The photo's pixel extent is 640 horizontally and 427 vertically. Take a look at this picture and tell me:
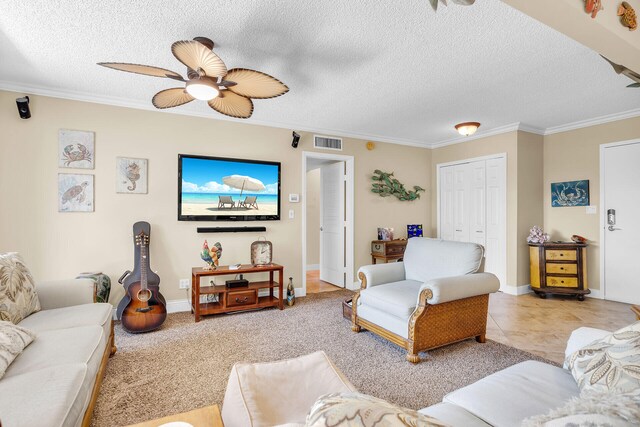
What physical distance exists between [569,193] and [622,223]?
0.70 meters

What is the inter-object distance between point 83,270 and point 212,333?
5.16ft

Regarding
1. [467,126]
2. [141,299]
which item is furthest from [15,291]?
[467,126]

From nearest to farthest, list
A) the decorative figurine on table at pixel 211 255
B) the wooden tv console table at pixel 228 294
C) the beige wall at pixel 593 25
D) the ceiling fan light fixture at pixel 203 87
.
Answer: the beige wall at pixel 593 25
the ceiling fan light fixture at pixel 203 87
the wooden tv console table at pixel 228 294
the decorative figurine on table at pixel 211 255

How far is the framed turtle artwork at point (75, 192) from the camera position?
329 cm

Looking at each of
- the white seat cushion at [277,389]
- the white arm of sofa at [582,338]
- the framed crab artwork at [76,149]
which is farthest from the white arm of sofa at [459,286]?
the framed crab artwork at [76,149]

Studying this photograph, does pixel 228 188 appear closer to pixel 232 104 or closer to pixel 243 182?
pixel 243 182

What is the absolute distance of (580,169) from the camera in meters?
4.46

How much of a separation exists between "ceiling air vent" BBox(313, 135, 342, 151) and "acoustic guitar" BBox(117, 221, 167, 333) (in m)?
2.58

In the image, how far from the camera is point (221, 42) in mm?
2363

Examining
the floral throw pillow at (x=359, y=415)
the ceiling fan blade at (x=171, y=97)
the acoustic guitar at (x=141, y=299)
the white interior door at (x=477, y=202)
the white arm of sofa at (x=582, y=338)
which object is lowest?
the acoustic guitar at (x=141, y=299)

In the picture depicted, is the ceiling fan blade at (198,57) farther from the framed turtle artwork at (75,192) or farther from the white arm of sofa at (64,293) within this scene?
the framed turtle artwork at (75,192)

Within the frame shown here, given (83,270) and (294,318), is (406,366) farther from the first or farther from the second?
(83,270)

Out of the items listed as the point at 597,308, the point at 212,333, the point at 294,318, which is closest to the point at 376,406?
the point at 212,333

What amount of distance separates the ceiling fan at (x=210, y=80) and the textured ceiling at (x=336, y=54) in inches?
13.1
